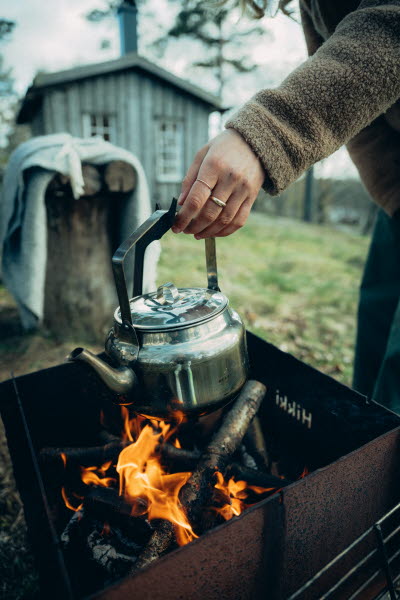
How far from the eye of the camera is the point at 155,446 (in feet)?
4.88

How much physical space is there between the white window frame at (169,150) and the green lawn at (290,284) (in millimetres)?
2610

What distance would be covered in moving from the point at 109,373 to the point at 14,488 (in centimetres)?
154

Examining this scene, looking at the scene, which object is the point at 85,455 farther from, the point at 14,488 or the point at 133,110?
the point at 133,110

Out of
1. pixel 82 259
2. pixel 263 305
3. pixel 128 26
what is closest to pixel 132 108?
pixel 128 26

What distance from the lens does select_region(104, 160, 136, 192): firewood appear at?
2.65m

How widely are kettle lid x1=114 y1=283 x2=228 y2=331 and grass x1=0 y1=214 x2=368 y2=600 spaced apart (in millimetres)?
1322

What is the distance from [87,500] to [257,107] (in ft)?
4.50

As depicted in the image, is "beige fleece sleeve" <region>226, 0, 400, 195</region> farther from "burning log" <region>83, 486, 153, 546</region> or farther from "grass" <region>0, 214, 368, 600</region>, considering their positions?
"grass" <region>0, 214, 368, 600</region>

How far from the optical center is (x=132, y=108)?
909 centimetres

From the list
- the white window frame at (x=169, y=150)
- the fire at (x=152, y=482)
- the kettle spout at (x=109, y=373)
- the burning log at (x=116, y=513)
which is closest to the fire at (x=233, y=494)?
the fire at (x=152, y=482)

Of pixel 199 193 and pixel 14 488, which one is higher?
pixel 199 193

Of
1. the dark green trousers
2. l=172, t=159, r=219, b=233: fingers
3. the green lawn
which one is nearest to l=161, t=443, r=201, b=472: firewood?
l=172, t=159, r=219, b=233: fingers

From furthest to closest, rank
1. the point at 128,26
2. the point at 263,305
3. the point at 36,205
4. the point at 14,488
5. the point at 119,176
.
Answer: the point at 128,26 < the point at 263,305 < the point at 119,176 < the point at 36,205 < the point at 14,488

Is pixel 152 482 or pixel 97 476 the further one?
pixel 97 476
